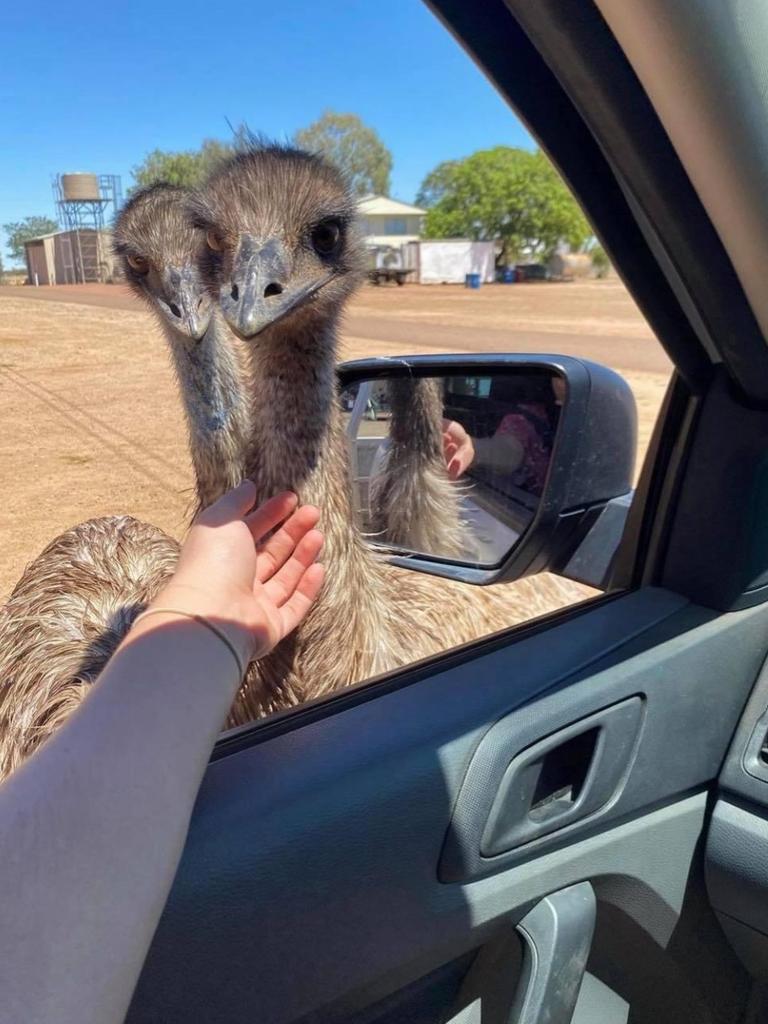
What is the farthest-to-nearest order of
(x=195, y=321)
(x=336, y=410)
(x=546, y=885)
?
(x=195, y=321) → (x=336, y=410) → (x=546, y=885)

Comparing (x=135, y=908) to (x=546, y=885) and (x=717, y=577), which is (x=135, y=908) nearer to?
(x=546, y=885)

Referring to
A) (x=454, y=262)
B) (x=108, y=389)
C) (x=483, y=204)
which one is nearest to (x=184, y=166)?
(x=483, y=204)

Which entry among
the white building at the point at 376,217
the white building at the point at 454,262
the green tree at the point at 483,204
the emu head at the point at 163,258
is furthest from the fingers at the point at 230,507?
the white building at the point at 454,262

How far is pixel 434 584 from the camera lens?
283 centimetres

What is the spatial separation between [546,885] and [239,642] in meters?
0.70

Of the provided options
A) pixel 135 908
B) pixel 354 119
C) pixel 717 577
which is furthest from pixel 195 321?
pixel 135 908

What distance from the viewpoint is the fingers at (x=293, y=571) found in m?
1.72

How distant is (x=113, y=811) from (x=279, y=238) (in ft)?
5.48

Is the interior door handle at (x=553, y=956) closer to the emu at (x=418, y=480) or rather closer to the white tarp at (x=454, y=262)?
the emu at (x=418, y=480)

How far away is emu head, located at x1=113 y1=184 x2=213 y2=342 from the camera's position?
3.96 metres

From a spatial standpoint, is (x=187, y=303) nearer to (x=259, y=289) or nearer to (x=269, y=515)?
(x=259, y=289)

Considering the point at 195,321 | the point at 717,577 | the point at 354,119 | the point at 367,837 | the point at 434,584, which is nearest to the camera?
the point at 367,837

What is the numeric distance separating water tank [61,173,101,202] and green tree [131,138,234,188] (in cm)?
25

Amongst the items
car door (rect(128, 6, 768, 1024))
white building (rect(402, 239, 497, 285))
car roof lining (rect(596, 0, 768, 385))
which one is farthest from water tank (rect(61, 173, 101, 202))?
white building (rect(402, 239, 497, 285))
